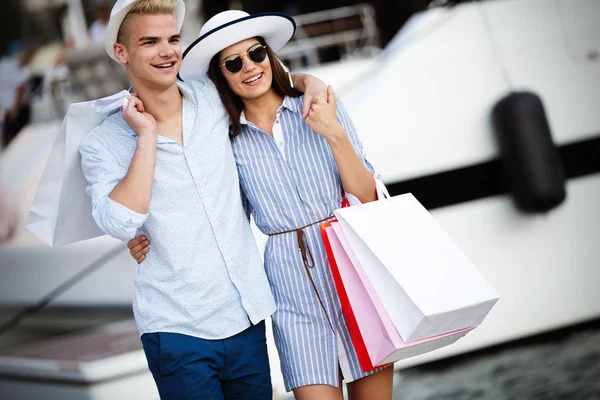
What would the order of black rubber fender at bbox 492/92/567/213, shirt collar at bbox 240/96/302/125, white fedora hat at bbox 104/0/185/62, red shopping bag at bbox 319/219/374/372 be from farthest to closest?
black rubber fender at bbox 492/92/567/213
shirt collar at bbox 240/96/302/125
red shopping bag at bbox 319/219/374/372
white fedora hat at bbox 104/0/185/62

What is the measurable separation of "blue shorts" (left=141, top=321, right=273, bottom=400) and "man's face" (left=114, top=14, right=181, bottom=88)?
2.00 ft

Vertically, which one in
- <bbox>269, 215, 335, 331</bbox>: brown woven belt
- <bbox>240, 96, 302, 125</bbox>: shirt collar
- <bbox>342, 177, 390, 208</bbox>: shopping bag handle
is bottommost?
<bbox>269, 215, 335, 331</bbox>: brown woven belt

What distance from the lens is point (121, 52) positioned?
179 centimetres

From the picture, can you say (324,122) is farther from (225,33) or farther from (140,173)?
(140,173)

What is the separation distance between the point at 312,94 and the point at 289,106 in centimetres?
8

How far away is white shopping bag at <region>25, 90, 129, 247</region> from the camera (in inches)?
69.8

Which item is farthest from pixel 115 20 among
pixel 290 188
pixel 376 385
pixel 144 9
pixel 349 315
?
pixel 376 385

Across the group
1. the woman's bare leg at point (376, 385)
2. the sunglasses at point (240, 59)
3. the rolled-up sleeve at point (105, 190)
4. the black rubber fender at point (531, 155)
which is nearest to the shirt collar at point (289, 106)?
the sunglasses at point (240, 59)

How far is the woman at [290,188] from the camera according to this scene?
1892 mm

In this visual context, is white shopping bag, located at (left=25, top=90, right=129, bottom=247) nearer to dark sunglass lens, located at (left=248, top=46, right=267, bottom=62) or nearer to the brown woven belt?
dark sunglass lens, located at (left=248, top=46, right=267, bottom=62)

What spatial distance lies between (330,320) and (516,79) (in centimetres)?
269

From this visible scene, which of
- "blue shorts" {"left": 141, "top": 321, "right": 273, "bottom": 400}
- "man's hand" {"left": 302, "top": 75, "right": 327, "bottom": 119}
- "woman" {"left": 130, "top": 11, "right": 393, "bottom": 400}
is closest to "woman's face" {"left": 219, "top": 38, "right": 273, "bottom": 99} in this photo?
"woman" {"left": 130, "top": 11, "right": 393, "bottom": 400}

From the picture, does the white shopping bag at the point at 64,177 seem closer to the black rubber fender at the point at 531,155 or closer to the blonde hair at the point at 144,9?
the blonde hair at the point at 144,9

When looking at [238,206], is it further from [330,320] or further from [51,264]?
[51,264]
